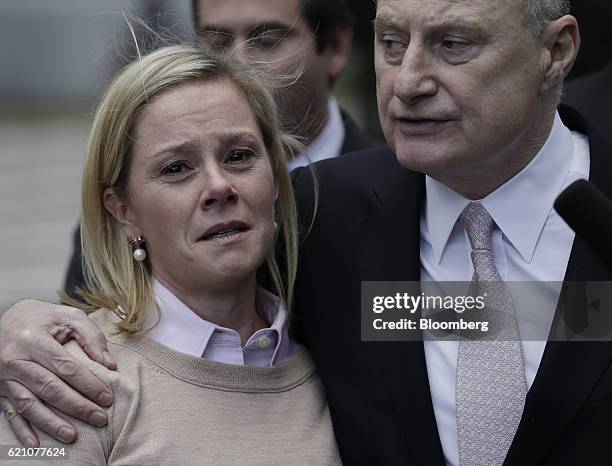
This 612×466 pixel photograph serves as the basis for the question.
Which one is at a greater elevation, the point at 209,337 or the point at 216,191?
the point at 216,191

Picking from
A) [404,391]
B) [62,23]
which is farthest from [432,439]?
[62,23]

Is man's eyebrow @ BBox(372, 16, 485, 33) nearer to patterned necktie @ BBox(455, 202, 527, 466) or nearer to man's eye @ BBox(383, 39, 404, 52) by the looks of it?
man's eye @ BBox(383, 39, 404, 52)

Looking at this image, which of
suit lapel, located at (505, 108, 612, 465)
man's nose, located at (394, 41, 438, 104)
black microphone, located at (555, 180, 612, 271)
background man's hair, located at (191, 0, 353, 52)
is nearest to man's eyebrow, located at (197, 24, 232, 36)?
background man's hair, located at (191, 0, 353, 52)

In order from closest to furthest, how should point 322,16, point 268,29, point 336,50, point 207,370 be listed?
1. point 207,370
2. point 268,29
3. point 322,16
4. point 336,50

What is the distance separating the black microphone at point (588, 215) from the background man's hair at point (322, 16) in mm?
2562

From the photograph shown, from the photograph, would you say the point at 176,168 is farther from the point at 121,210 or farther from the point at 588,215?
the point at 588,215

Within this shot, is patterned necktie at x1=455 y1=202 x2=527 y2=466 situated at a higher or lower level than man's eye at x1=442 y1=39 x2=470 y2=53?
lower

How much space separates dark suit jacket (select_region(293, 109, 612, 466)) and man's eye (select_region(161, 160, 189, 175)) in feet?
1.54

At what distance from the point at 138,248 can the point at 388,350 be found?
0.66 metres

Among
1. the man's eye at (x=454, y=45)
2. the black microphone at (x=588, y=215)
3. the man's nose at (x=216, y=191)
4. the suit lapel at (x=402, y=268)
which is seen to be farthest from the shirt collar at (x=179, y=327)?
the black microphone at (x=588, y=215)

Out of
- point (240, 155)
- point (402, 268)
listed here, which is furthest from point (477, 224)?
point (240, 155)

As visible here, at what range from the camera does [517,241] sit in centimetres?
283

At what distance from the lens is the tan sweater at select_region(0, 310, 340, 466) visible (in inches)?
104

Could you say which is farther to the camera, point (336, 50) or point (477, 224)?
point (336, 50)
